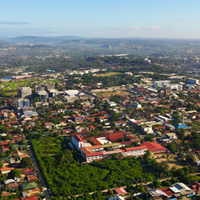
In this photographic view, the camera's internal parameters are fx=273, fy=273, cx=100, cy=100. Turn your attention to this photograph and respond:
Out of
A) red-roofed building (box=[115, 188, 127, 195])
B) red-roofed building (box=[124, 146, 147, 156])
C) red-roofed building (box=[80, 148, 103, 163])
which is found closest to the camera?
red-roofed building (box=[115, 188, 127, 195])

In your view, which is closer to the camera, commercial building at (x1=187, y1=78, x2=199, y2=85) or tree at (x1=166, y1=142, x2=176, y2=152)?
tree at (x1=166, y1=142, x2=176, y2=152)

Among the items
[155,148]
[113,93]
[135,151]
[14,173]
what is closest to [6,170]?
[14,173]

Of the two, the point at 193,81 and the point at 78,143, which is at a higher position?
the point at 193,81

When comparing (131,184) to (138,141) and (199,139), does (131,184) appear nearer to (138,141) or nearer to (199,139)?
(138,141)

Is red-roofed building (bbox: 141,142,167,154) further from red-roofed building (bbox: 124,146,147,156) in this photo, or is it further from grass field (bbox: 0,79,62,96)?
grass field (bbox: 0,79,62,96)

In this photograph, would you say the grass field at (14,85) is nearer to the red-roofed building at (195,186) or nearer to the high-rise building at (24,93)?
the high-rise building at (24,93)

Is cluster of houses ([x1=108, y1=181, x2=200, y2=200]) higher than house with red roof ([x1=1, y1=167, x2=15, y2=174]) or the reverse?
higher

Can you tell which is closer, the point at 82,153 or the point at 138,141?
the point at 82,153

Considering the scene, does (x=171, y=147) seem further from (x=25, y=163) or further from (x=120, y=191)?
(x=25, y=163)

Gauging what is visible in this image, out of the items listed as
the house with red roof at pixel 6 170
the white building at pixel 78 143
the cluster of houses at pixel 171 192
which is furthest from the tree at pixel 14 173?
the cluster of houses at pixel 171 192

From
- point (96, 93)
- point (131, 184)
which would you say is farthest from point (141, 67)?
point (131, 184)

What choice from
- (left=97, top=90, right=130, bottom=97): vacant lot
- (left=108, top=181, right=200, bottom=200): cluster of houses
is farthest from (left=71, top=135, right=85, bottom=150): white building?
(left=97, top=90, right=130, bottom=97): vacant lot
